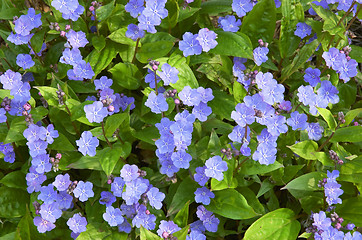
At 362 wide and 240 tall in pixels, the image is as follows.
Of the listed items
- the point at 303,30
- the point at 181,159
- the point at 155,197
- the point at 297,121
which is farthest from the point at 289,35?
the point at 155,197

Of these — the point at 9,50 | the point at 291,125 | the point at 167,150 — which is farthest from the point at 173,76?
the point at 9,50

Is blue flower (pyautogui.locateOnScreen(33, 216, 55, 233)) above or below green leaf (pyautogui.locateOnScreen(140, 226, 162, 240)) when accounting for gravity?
below

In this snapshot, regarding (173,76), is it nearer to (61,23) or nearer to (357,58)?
(61,23)

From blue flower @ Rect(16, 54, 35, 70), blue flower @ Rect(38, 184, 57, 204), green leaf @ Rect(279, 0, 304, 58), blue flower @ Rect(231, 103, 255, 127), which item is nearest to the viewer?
blue flower @ Rect(231, 103, 255, 127)

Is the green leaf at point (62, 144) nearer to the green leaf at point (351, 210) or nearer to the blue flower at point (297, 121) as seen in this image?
the blue flower at point (297, 121)

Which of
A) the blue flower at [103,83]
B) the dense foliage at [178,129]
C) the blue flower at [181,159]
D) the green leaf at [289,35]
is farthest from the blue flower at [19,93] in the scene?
the green leaf at [289,35]

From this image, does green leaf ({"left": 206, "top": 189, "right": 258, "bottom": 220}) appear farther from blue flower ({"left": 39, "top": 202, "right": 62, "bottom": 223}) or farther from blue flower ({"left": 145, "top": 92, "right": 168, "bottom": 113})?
blue flower ({"left": 39, "top": 202, "right": 62, "bottom": 223})

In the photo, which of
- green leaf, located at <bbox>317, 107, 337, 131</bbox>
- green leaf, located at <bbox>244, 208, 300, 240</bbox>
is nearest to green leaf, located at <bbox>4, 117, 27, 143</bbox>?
A: green leaf, located at <bbox>244, 208, 300, 240</bbox>
